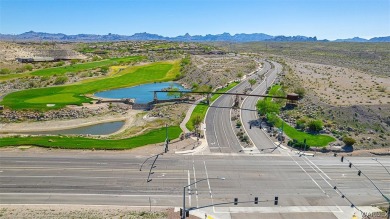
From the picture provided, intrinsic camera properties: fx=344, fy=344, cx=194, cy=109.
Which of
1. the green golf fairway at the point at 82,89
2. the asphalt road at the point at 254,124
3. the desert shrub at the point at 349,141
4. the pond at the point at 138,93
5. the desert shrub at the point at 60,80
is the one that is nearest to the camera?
the asphalt road at the point at 254,124

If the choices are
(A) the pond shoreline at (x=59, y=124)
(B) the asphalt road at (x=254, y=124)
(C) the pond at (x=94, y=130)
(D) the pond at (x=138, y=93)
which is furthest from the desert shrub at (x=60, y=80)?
(B) the asphalt road at (x=254, y=124)

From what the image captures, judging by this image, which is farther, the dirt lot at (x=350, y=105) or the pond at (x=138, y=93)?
the pond at (x=138, y=93)

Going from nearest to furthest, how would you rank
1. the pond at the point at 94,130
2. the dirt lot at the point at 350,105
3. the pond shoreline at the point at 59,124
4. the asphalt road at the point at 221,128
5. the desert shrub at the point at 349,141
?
the asphalt road at the point at 221,128 → the desert shrub at the point at 349,141 → the dirt lot at the point at 350,105 → the pond shoreline at the point at 59,124 → the pond at the point at 94,130

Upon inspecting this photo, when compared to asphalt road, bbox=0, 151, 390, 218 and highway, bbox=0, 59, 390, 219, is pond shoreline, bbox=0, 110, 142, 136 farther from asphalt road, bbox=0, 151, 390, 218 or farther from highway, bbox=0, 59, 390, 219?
asphalt road, bbox=0, 151, 390, 218

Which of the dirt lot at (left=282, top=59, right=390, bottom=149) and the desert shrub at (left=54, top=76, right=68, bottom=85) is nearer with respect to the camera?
the dirt lot at (left=282, top=59, right=390, bottom=149)

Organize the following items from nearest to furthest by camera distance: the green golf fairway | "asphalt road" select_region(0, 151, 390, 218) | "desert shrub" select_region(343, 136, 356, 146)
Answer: "asphalt road" select_region(0, 151, 390, 218) < "desert shrub" select_region(343, 136, 356, 146) < the green golf fairway

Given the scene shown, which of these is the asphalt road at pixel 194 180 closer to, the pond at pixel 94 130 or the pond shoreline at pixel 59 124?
the pond at pixel 94 130

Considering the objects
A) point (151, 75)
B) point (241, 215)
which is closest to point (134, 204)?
point (241, 215)

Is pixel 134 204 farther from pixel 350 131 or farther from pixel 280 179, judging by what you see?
pixel 350 131

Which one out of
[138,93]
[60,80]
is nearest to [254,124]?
[138,93]

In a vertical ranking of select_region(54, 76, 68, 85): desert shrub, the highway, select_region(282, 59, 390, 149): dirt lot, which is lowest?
the highway

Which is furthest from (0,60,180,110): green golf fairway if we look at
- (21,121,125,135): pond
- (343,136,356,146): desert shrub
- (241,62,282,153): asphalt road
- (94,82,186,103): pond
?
(343,136,356,146): desert shrub
